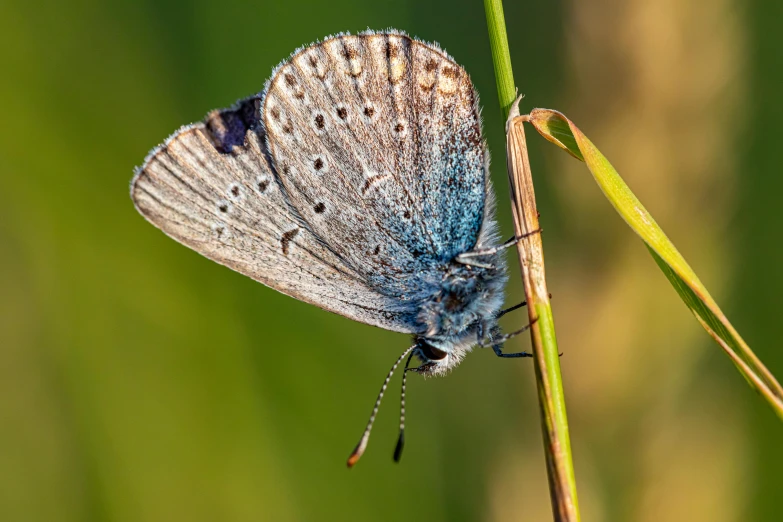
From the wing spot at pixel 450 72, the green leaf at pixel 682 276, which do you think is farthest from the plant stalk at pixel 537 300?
the wing spot at pixel 450 72

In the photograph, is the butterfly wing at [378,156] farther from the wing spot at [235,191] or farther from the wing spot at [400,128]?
the wing spot at [235,191]

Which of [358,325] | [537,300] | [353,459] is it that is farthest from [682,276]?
[358,325]

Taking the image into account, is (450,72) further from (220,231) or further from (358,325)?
(358,325)

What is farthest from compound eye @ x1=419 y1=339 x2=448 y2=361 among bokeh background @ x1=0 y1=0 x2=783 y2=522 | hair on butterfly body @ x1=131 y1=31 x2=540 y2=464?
bokeh background @ x1=0 y1=0 x2=783 y2=522

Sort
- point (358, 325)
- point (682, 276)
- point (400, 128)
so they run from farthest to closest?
point (358, 325), point (400, 128), point (682, 276)

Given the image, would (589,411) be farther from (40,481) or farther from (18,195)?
(18,195)

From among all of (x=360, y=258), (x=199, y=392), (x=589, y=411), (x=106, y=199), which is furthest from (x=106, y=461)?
(x=589, y=411)
